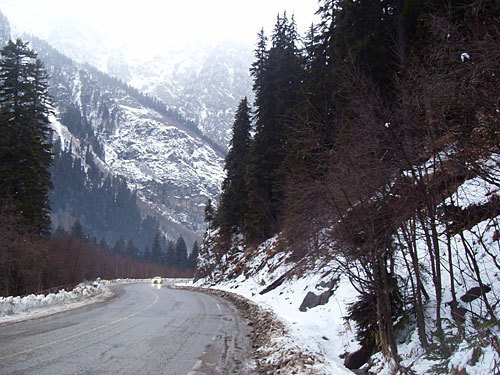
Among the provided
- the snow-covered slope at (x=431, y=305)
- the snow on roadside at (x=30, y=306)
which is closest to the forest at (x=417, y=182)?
the snow-covered slope at (x=431, y=305)

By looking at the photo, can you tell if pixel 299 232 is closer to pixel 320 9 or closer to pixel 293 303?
pixel 293 303

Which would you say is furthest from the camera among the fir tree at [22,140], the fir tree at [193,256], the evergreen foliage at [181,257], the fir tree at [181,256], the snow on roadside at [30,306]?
the fir tree at [181,256]

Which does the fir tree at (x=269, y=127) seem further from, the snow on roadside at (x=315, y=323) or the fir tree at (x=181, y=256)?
the fir tree at (x=181, y=256)

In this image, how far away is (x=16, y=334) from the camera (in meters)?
9.47

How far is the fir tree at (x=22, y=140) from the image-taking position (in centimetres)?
2422

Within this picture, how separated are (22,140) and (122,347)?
73.1 ft

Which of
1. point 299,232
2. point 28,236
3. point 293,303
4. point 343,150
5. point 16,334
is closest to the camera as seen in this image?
point 343,150

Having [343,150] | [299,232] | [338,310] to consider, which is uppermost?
[343,150]

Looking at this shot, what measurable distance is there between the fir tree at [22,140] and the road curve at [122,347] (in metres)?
14.8

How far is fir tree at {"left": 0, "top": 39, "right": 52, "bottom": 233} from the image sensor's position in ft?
79.4

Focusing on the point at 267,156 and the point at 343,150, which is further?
the point at 267,156

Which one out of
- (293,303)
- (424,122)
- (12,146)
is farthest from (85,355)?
(12,146)

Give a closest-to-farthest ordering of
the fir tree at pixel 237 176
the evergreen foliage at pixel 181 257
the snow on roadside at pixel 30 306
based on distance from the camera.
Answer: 1. the snow on roadside at pixel 30 306
2. the fir tree at pixel 237 176
3. the evergreen foliage at pixel 181 257

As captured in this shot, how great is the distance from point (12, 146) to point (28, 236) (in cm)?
676
